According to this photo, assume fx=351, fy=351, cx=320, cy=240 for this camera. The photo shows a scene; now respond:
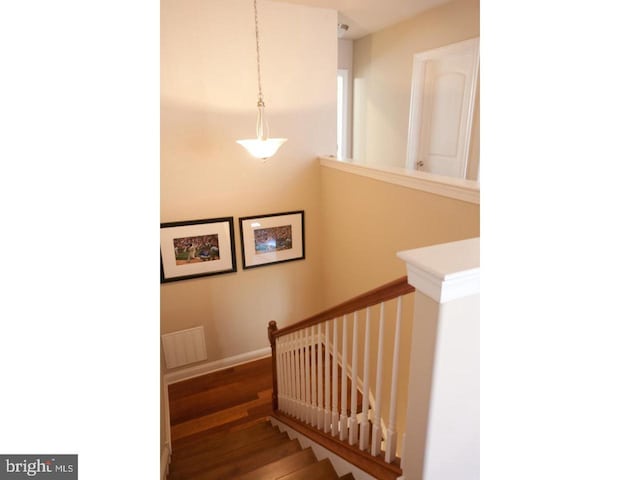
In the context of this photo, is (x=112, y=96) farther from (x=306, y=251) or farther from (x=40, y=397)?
(x=306, y=251)

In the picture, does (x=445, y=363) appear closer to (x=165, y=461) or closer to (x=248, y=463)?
(x=248, y=463)

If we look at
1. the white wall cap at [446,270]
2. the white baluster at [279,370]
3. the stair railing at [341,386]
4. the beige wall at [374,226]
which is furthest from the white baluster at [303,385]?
the white wall cap at [446,270]

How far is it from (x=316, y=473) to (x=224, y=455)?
3.17 ft

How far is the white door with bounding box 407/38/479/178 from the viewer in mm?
3162

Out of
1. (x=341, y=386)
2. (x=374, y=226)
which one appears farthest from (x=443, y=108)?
(x=341, y=386)

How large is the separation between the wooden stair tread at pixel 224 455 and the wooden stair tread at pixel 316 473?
62cm

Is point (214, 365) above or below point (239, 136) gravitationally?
below

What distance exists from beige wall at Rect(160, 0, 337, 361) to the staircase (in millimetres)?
1080

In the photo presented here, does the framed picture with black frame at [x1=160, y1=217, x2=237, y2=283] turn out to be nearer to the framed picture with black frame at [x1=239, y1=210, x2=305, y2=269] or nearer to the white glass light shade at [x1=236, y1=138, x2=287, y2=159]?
the framed picture with black frame at [x1=239, y1=210, x2=305, y2=269]

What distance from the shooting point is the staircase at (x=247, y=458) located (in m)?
1.84

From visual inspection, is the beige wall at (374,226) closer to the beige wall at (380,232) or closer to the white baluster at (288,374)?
the beige wall at (380,232)

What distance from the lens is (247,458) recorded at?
219cm
